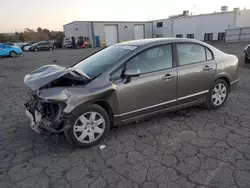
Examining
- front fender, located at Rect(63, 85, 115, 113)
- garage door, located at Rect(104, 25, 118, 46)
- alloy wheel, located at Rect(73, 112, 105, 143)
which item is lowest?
alloy wheel, located at Rect(73, 112, 105, 143)

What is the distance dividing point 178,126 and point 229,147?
0.96 meters

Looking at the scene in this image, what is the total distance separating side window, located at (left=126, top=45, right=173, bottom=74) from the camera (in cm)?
342

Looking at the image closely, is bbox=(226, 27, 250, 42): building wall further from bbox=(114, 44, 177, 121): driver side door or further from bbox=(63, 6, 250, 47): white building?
bbox=(114, 44, 177, 121): driver side door

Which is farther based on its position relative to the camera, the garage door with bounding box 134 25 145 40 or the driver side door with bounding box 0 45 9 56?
the garage door with bounding box 134 25 145 40

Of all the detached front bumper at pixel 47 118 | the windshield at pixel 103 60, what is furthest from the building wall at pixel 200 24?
the detached front bumper at pixel 47 118

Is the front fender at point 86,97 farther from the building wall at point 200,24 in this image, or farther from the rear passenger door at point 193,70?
the building wall at point 200,24

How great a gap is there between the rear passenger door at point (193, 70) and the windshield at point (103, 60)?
3.25ft

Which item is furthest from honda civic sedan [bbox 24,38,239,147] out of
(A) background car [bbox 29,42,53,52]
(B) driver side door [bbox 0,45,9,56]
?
(A) background car [bbox 29,42,53,52]

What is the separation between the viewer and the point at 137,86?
3340mm

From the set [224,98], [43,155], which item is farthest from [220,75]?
[43,155]

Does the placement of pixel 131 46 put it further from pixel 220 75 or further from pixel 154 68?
pixel 220 75

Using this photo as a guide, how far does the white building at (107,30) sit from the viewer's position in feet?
131

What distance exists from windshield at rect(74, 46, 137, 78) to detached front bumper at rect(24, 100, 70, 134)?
0.78 meters

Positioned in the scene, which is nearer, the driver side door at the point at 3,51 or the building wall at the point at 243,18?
the driver side door at the point at 3,51
